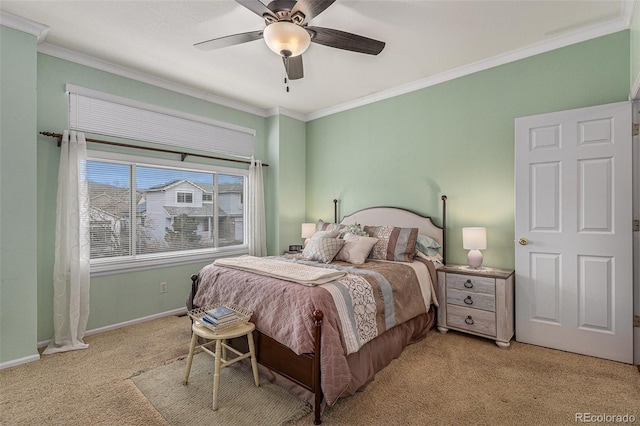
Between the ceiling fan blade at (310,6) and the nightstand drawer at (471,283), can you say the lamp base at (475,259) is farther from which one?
the ceiling fan blade at (310,6)

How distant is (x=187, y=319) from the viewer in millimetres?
3678

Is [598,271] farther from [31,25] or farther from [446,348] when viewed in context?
[31,25]

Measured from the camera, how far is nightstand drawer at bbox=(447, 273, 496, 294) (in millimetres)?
2895

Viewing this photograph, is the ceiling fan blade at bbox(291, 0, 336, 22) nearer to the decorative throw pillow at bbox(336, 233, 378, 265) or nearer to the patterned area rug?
the decorative throw pillow at bbox(336, 233, 378, 265)

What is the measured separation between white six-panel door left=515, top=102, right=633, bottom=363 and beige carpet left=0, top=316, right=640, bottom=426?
25 cm

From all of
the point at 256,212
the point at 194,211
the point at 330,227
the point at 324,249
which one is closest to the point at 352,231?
the point at 330,227

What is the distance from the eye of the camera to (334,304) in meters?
2.10

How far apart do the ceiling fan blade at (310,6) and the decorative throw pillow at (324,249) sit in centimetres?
205

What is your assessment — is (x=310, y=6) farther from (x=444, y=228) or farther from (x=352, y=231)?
(x=444, y=228)

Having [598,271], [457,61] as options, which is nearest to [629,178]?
[598,271]

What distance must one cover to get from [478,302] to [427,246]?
2.52ft

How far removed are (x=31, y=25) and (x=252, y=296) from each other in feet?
9.64

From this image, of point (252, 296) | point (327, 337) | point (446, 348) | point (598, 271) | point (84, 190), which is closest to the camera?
point (327, 337)

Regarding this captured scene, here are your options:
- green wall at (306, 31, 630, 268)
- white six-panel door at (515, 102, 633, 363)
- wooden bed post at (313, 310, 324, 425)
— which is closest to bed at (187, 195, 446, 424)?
wooden bed post at (313, 310, 324, 425)
